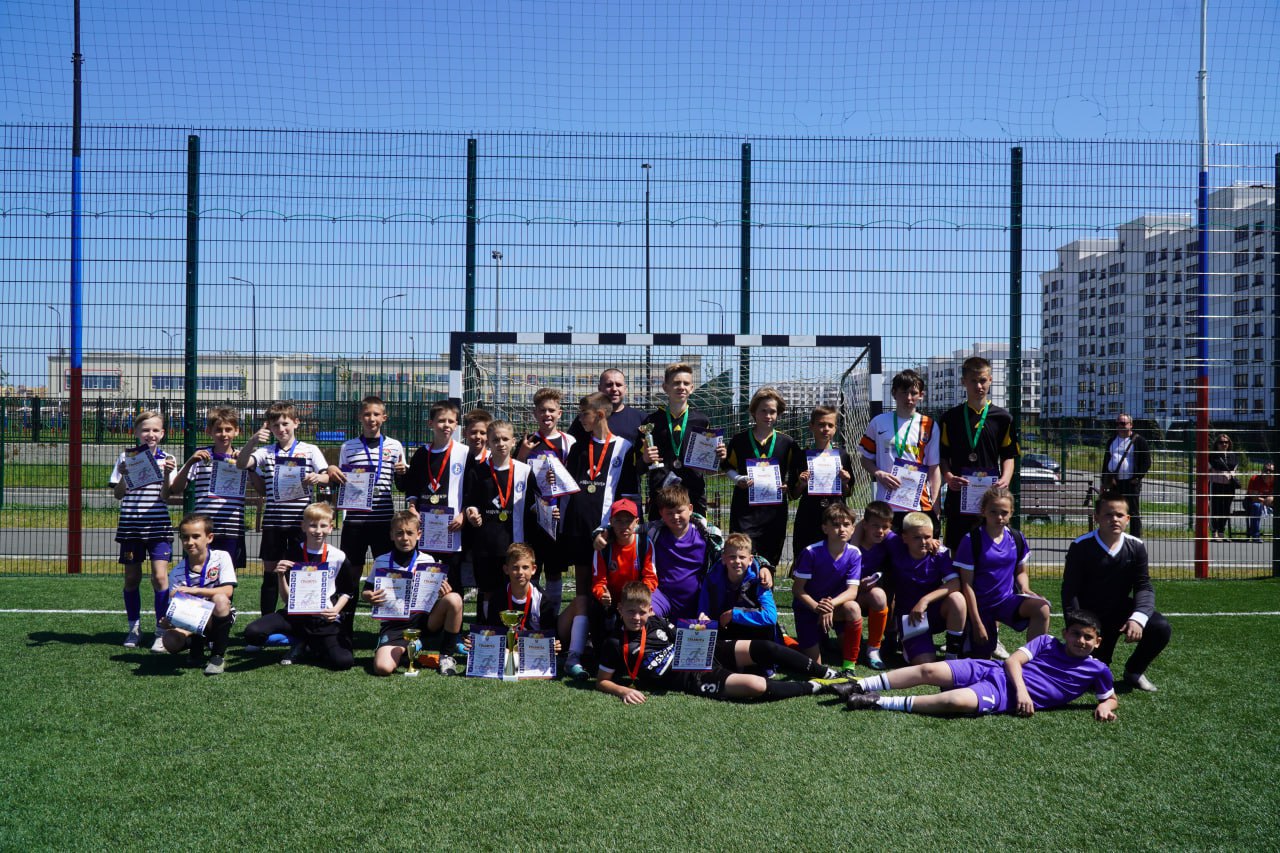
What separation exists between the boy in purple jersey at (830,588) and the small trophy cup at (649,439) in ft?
3.68

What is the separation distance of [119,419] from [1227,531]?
11570 millimetres

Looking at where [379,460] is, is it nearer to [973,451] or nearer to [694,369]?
[694,369]

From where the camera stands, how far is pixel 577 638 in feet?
19.4

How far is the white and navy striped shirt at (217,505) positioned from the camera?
655 centimetres

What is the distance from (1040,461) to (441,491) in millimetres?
6176

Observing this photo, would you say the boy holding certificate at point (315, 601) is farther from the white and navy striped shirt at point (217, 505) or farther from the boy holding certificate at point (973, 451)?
the boy holding certificate at point (973, 451)

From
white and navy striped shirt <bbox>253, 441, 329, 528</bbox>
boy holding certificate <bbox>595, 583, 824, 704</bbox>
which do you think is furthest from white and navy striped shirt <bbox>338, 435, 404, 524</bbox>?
boy holding certificate <bbox>595, 583, 824, 704</bbox>

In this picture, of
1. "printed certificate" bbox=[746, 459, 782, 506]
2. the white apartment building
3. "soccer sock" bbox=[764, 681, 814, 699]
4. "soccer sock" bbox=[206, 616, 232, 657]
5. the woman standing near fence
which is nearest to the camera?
"soccer sock" bbox=[764, 681, 814, 699]

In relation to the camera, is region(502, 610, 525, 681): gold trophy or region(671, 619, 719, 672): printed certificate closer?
region(671, 619, 719, 672): printed certificate

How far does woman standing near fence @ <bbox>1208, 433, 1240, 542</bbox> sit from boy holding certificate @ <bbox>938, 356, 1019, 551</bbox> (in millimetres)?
4324

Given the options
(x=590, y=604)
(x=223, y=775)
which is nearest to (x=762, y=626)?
(x=590, y=604)

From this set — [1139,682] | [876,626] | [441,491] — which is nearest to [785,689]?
[876,626]

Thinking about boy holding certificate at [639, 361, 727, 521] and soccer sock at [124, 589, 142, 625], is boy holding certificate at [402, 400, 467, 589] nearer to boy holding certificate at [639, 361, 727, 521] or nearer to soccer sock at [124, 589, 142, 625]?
boy holding certificate at [639, 361, 727, 521]

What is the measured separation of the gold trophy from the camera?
18.6 feet
